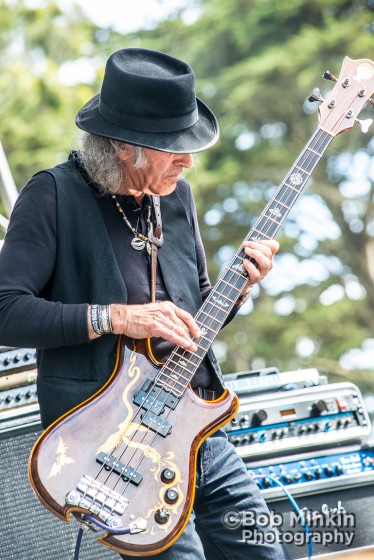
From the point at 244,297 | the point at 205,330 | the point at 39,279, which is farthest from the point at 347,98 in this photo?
the point at 39,279

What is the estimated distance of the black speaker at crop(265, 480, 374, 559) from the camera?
10.8 feet

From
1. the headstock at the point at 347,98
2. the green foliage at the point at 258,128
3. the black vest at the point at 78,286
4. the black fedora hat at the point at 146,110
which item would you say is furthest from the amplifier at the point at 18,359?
the green foliage at the point at 258,128

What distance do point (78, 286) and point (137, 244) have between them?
26 cm

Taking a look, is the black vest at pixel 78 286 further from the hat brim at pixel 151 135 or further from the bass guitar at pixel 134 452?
the hat brim at pixel 151 135

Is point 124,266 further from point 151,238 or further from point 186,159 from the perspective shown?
point 186,159

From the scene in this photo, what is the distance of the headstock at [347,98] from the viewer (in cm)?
316

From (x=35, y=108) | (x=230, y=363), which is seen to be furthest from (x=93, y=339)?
(x=230, y=363)

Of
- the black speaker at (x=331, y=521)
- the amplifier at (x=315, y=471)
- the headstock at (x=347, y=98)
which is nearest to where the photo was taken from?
the headstock at (x=347, y=98)

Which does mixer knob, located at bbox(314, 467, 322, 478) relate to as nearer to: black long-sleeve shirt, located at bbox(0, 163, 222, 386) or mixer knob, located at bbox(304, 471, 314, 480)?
mixer knob, located at bbox(304, 471, 314, 480)

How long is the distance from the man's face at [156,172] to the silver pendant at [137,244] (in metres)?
0.16

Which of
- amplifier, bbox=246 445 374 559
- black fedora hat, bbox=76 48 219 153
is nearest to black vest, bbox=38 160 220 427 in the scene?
black fedora hat, bbox=76 48 219 153

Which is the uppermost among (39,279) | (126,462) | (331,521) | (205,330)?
(39,279)

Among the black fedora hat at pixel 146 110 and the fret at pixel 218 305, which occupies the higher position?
the black fedora hat at pixel 146 110

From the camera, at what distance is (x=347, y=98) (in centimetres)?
323
